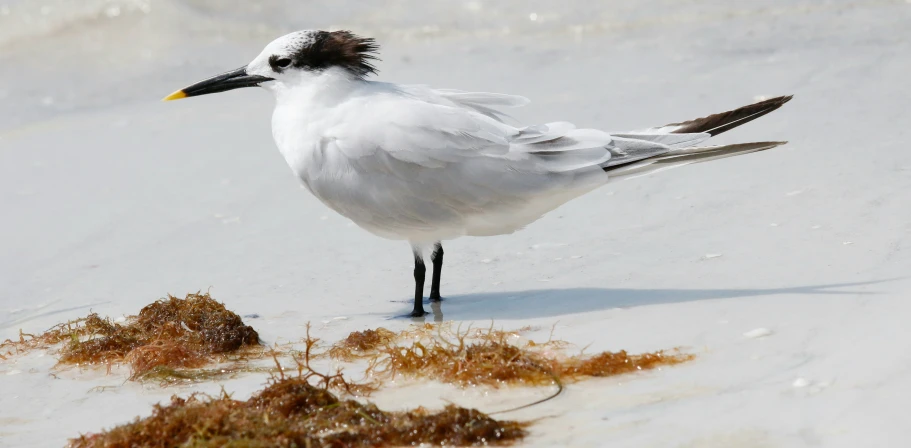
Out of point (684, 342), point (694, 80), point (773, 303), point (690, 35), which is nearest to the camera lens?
point (684, 342)

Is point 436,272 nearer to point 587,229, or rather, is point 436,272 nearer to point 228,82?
point 587,229

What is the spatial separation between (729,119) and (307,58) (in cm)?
172

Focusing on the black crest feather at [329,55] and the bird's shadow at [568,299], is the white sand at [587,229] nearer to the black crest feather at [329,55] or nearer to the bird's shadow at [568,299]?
the bird's shadow at [568,299]

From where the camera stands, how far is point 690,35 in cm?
859

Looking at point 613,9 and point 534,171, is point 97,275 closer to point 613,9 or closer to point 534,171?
point 534,171

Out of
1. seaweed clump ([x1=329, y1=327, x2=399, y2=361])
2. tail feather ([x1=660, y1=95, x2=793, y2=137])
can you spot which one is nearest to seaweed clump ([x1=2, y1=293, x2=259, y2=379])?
seaweed clump ([x1=329, y1=327, x2=399, y2=361])

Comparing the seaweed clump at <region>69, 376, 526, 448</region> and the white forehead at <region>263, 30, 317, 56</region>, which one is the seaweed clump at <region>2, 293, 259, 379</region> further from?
the white forehead at <region>263, 30, 317, 56</region>

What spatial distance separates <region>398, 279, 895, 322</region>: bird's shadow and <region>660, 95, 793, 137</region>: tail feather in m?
0.66

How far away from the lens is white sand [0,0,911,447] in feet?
10.3

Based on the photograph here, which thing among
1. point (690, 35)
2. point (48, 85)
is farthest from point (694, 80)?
point (48, 85)

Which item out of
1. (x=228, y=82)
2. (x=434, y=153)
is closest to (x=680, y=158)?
(x=434, y=153)

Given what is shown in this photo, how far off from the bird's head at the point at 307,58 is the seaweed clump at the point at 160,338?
988 millimetres

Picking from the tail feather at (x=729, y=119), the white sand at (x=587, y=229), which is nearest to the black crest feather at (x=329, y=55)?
the white sand at (x=587, y=229)

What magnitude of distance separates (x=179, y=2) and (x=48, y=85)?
1.99m
